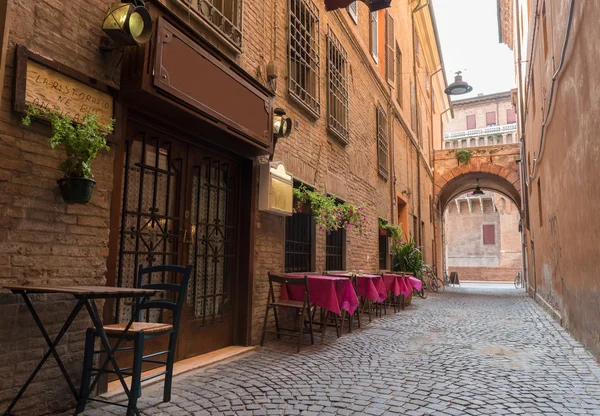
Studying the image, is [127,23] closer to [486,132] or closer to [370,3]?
[370,3]

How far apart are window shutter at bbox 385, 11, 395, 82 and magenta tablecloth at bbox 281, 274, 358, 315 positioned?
8.60m

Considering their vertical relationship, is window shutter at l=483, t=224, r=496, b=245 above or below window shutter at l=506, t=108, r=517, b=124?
below

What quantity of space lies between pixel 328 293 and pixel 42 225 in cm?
325

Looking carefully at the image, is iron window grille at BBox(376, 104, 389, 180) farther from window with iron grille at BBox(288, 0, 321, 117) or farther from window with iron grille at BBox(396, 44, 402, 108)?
window with iron grille at BBox(288, 0, 321, 117)

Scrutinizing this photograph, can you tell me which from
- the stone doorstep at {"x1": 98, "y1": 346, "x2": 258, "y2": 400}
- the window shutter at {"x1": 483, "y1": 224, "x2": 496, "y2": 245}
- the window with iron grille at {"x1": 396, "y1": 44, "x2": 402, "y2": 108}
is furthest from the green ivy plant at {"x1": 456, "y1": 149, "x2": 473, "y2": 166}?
the window shutter at {"x1": 483, "y1": 224, "x2": 496, "y2": 245}

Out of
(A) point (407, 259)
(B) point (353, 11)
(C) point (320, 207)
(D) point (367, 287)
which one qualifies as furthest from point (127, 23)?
(A) point (407, 259)

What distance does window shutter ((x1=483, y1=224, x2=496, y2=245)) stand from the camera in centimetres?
3472

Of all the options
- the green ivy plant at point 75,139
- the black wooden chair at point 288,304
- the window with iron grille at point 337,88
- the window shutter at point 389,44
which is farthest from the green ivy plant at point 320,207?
the window shutter at point 389,44

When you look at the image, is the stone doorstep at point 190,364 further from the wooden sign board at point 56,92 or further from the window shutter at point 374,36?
the window shutter at point 374,36

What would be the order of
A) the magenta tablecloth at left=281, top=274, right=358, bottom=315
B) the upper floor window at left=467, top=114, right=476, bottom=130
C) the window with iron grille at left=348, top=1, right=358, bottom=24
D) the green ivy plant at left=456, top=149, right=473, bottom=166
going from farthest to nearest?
1. the upper floor window at left=467, top=114, right=476, bottom=130
2. the green ivy plant at left=456, top=149, right=473, bottom=166
3. the window with iron grille at left=348, top=1, right=358, bottom=24
4. the magenta tablecloth at left=281, top=274, right=358, bottom=315

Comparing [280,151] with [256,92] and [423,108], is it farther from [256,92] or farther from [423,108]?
[423,108]

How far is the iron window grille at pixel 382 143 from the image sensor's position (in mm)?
11156

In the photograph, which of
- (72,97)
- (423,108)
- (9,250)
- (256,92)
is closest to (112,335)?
(9,250)

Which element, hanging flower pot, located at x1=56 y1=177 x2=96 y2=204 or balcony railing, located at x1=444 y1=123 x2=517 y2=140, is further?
balcony railing, located at x1=444 y1=123 x2=517 y2=140
